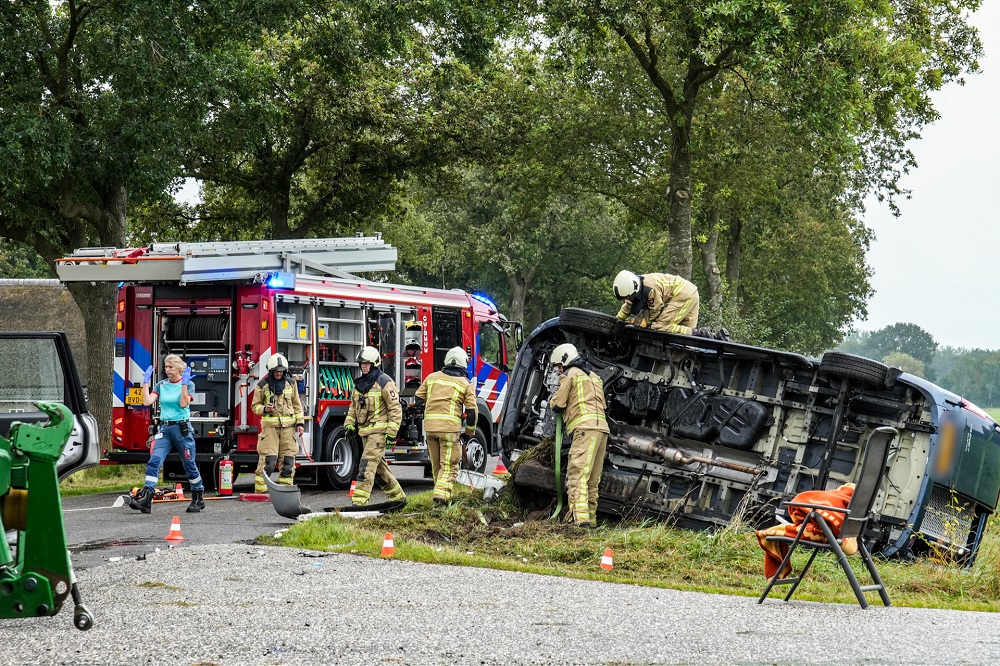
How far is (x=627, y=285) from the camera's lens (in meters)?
11.4

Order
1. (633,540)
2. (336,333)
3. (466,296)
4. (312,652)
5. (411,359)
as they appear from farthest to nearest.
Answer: (466,296)
(411,359)
(336,333)
(633,540)
(312,652)

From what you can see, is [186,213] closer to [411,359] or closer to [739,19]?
[411,359]

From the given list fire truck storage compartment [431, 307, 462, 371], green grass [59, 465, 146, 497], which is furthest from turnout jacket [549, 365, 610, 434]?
green grass [59, 465, 146, 497]

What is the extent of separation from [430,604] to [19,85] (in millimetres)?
13040

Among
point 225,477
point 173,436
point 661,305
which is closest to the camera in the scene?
point 661,305

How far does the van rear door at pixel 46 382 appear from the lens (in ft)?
25.7

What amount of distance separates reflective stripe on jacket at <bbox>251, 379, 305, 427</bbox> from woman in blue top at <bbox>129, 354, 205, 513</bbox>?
1.23 meters

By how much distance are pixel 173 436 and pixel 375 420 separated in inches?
83.1

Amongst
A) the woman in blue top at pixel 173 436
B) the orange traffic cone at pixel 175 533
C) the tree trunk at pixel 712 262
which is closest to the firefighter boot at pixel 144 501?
the woman in blue top at pixel 173 436

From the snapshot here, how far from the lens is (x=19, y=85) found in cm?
1744

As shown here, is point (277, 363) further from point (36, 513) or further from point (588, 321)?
point (36, 513)

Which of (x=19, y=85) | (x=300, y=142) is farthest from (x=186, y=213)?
(x=19, y=85)

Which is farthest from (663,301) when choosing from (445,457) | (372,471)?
(372,471)

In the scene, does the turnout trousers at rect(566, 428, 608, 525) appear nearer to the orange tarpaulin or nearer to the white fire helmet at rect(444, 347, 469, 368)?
the white fire helmet at rect(444, 347, 469, 368)
